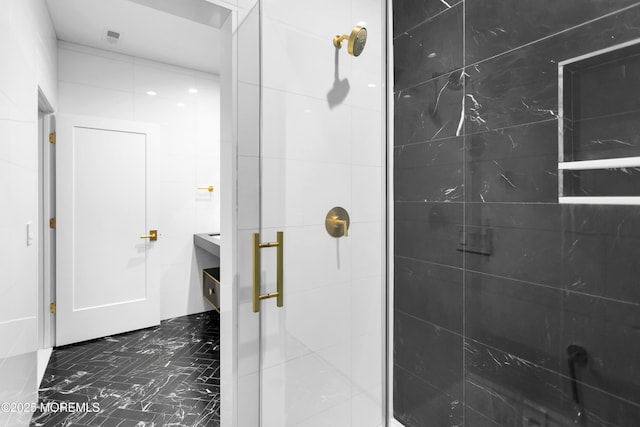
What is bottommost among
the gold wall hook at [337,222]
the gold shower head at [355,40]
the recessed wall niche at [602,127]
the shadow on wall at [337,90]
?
the gold wall hook at [337,222]

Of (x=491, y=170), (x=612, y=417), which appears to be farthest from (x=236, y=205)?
(x=612, y=417)

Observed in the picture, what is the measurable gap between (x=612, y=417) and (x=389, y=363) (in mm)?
559

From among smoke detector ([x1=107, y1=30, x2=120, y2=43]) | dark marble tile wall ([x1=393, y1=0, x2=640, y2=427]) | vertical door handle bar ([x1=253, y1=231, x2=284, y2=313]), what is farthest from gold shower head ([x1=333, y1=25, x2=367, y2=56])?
smoke detector ([x1=107, y1=30, x2=120, y2=43])

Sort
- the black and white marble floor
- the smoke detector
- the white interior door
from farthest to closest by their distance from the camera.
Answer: the white interior door, the smoke detector, the black and white marble floor

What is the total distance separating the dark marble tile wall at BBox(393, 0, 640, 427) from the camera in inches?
26.6

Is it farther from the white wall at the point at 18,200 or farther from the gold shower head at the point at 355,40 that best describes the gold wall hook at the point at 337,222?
the white wall at the point at 18,200

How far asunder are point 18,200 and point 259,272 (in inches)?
44.7

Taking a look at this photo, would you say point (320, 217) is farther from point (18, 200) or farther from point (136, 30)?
point (136, 30)

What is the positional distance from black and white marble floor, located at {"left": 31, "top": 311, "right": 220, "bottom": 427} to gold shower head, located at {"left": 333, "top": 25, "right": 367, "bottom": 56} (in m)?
1.98

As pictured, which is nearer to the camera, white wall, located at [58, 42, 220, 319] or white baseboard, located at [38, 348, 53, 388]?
white baseboard, located at [38, 348, 53, 388]

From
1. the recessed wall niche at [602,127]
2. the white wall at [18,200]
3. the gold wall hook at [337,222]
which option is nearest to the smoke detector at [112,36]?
the white wall at [18,200]

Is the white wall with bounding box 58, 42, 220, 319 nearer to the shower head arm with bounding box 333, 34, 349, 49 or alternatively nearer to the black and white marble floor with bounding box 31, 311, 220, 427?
the black and white marble floor with bounding box 31, 311, 220, 427

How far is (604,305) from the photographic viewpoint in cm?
69

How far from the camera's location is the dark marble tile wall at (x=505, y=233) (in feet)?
2.22
